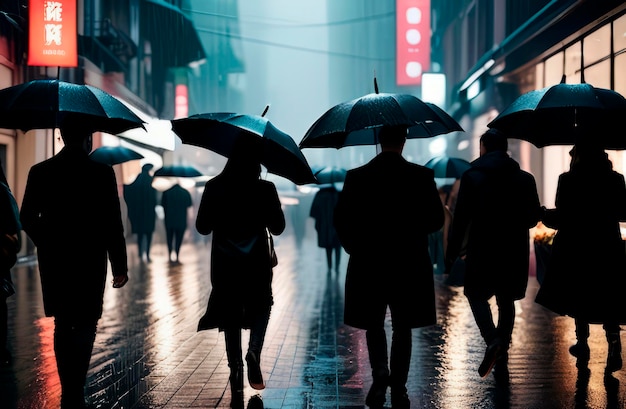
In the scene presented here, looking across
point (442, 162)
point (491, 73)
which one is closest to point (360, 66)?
point (491, 73)

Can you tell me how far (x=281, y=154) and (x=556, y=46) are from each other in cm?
1157

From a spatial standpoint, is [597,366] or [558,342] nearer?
[597,366]

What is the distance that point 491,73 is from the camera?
21250 mm

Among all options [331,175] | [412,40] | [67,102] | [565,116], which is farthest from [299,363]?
[412,40]

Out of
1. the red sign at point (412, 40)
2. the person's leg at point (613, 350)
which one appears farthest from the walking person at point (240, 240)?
the red sign at point (412, 40)

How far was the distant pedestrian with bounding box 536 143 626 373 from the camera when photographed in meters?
6.04

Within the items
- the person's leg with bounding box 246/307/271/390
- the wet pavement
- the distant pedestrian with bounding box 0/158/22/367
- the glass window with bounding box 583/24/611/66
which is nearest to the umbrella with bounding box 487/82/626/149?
the wet pavement

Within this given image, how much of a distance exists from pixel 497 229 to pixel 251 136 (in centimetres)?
191

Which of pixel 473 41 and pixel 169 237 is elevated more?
pixel 473 41

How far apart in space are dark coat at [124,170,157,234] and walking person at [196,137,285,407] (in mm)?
12991

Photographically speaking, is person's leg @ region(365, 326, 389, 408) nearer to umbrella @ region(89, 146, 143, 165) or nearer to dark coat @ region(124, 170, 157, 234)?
umbrella @ region(89, 146, 143, 165)

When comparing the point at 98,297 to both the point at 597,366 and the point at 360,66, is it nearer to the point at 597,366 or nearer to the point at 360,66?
the point at 597,366

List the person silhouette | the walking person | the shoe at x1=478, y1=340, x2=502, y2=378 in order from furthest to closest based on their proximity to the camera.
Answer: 1. the person silhouette
2. the shoe at x1=478, y1=340, x2=502, y2=378
3. the walking person

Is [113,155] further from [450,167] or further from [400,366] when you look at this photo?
[400,366]
